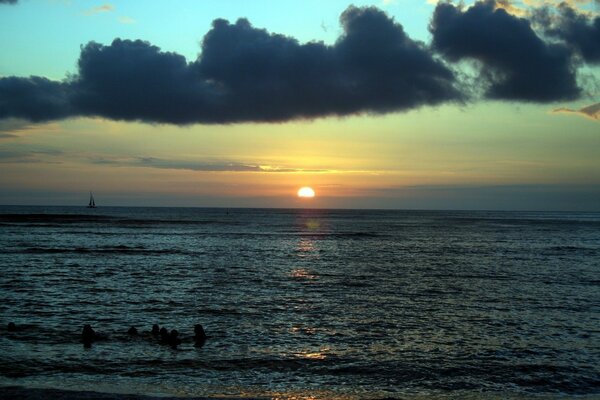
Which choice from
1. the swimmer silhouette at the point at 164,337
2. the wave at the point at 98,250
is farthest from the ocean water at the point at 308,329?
the wave at the point at 98,250

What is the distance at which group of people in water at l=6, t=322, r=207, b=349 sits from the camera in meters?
20.4

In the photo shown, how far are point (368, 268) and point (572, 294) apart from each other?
18101 mm

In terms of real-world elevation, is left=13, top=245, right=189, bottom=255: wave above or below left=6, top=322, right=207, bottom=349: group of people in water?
below

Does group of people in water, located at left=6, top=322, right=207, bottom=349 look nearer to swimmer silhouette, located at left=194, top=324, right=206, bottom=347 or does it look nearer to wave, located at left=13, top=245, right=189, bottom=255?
swimmer silhouette, located at left=194, top=324, right=206, bottom=347

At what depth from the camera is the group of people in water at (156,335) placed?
20375 mm

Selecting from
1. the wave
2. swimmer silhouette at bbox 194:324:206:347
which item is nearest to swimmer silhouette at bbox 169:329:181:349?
swimmer silhouette at bbox 194:324:206:347

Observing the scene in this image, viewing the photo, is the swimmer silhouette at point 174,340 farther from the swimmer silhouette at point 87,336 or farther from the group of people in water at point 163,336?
the swimmer silhouette at point 87,336

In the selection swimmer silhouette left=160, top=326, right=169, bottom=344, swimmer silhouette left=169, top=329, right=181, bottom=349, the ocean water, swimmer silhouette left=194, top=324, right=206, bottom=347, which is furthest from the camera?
swimmer silhouette left=194, top=324, right=206, bottom=347

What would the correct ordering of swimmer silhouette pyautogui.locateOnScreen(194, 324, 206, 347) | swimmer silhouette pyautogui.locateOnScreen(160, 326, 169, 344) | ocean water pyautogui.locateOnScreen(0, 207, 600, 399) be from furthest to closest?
swimmer silhouette pyautogui.locateOnScreen(194, 324, 206, 347), swimmer silhouette pyautogui.locateOnScreen(160, 326, 169, 344), ocean water pyautogui.locateOnScreen(0, 207, 600, 399)

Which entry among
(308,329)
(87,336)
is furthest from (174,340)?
(308,329)

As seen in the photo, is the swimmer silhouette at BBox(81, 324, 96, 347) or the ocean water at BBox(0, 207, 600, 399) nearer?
the ocean water at BBox(0, 207, 600, 399)

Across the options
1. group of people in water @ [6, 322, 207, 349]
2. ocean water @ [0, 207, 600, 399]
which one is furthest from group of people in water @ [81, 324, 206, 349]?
ocean water @ [0, 207, 600, 399]

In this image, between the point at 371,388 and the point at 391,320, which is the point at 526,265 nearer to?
the point at 391,320

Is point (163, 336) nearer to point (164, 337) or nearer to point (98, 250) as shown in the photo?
point (164, 337)
